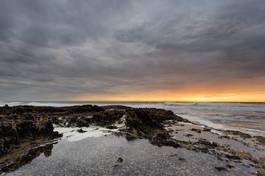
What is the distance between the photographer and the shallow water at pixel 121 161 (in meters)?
7.49

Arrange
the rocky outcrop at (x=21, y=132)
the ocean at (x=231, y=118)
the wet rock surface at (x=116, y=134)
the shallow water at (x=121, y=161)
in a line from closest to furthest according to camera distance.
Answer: the shallow water at (x=121, y=161), the wet rock surface at (x=116, y=134), the rocky outcrop at (x=21, y=132), the ocean at (x=231, y=118)

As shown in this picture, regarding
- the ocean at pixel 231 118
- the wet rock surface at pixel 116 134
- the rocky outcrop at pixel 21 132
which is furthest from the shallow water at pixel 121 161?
the ocean at pixel 231 118

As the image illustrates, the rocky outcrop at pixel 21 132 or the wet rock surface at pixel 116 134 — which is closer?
the wet rock surface at pixel 116 134

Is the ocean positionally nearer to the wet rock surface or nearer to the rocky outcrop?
the wet rock surface

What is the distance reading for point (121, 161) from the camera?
8.37 m

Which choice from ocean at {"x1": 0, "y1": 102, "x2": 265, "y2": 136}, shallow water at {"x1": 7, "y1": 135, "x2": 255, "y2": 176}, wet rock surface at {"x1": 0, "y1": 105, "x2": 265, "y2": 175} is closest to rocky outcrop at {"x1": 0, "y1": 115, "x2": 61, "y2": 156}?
wet rock surface at {"x1": 0, "y1": 105, "x2": 265, "y2": 175}

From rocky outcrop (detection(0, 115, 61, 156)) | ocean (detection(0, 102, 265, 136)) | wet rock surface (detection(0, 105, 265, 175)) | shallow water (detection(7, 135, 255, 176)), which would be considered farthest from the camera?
ocean (detection(0, 102, 265, 136))

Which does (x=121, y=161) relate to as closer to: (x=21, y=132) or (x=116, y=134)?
(x=116, y=134)

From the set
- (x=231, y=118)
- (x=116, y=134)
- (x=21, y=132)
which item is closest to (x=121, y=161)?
(x=116, y=134)

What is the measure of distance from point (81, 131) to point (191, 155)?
7581mm

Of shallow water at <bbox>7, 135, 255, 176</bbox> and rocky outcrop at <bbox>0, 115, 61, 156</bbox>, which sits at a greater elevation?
rocky outcrop at <bbox>0, 115, 61, 156</bbox>

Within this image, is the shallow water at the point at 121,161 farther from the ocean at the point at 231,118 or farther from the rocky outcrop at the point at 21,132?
the ocean at the point at 231,118

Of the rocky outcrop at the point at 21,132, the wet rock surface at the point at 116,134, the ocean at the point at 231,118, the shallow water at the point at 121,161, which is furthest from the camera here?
the ocean at the point at 231,118

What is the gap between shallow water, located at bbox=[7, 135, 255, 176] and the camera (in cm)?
749
